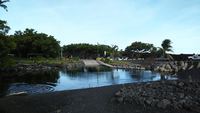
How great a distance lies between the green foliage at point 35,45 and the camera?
91562 millimetres

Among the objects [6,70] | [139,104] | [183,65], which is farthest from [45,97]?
[183,65]

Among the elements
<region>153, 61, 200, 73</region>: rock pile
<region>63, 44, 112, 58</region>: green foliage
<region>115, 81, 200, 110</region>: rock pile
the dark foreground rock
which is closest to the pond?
the dark foreground rock

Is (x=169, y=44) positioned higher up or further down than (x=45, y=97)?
higher up

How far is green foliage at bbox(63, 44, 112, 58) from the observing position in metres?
110

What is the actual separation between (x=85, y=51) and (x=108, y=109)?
10065 cm

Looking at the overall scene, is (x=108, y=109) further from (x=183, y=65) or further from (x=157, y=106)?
(x=183, y=65)

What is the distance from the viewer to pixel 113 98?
14.9 metres

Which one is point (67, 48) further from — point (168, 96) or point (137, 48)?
point (168, 96)

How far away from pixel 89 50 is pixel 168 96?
98371mm

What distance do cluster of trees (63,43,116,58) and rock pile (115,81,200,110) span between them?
89670mm

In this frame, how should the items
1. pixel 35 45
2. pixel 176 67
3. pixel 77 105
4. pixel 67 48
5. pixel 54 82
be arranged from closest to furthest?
pixel 77 105 → pixel 54 82 → pixel 176 67 → pixel 35 45 → pixel 67 48

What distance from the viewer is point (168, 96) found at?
13.8 metres

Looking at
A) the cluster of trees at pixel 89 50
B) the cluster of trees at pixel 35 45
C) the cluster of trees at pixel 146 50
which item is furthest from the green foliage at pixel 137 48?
the cluster of trees at pixel 35 45

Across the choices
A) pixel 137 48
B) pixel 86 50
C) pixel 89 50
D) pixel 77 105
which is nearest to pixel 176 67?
pixel 137 48
